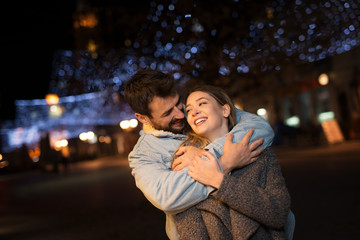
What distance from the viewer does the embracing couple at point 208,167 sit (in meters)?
1.81

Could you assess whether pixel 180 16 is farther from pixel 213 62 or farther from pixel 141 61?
pixel 141 61

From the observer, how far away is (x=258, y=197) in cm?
179

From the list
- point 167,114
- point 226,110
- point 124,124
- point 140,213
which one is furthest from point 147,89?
point 124,124

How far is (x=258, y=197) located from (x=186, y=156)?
45cm

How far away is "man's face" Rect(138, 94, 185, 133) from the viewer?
2.30m

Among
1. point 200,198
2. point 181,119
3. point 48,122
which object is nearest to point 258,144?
point 200,198

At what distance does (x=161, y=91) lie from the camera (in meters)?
2.29

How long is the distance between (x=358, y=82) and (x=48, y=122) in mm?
37485

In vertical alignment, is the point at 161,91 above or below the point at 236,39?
below

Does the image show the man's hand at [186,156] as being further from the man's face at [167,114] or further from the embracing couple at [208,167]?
the man's face at [167,114]

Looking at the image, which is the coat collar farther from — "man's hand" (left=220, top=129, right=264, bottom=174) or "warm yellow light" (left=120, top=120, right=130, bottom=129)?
"warm yellow light" (left=120, top=120, right=130, bottom=129)

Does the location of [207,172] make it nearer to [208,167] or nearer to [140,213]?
[208,167]

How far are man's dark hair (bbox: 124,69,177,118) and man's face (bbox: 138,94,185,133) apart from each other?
0.03 m

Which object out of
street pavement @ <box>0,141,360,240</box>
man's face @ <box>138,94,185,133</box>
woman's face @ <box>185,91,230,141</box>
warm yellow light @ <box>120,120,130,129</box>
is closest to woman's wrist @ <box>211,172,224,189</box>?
woman's face @ <box>185,91,230,141</box>
